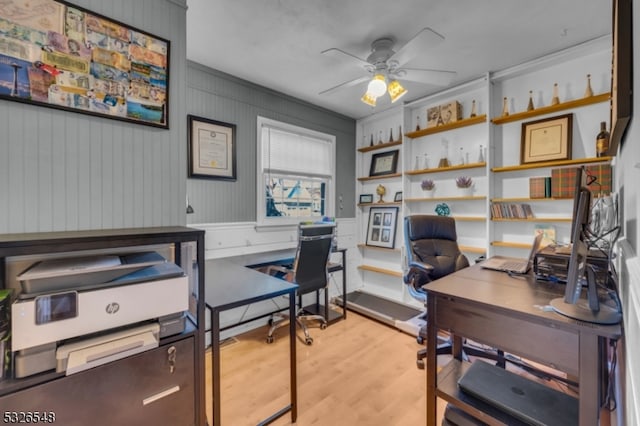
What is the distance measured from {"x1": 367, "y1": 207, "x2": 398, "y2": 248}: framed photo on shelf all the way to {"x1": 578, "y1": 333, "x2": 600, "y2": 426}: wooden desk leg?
9.32ft

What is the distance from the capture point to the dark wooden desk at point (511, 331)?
1018 millimetres

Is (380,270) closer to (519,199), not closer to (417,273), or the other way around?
(417,273)

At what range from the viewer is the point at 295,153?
358 cm

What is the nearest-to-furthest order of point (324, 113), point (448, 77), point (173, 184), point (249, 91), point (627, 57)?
1. point (627, 57)
2. point (173, 184)
3. point (448, 77)
4. point (249, 91)
5. point (324, 113)

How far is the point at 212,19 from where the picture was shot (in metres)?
2.04

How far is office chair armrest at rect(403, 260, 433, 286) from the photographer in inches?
97.4

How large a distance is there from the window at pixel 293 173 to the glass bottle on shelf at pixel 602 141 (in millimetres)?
2700

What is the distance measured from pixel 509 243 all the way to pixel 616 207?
126 cm

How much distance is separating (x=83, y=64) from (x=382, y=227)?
3.55 metres

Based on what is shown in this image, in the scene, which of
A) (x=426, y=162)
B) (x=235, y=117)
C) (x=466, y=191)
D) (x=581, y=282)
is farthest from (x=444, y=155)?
(x=581, y=282)

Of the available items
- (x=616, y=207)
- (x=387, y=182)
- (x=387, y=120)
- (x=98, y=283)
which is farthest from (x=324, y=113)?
(x=98, y=283)

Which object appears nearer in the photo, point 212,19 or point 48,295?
point 48,295

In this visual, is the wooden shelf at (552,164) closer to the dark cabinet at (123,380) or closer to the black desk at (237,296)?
the black desk at (237,296)

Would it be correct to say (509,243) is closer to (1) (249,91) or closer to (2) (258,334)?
(2) (258,334)
